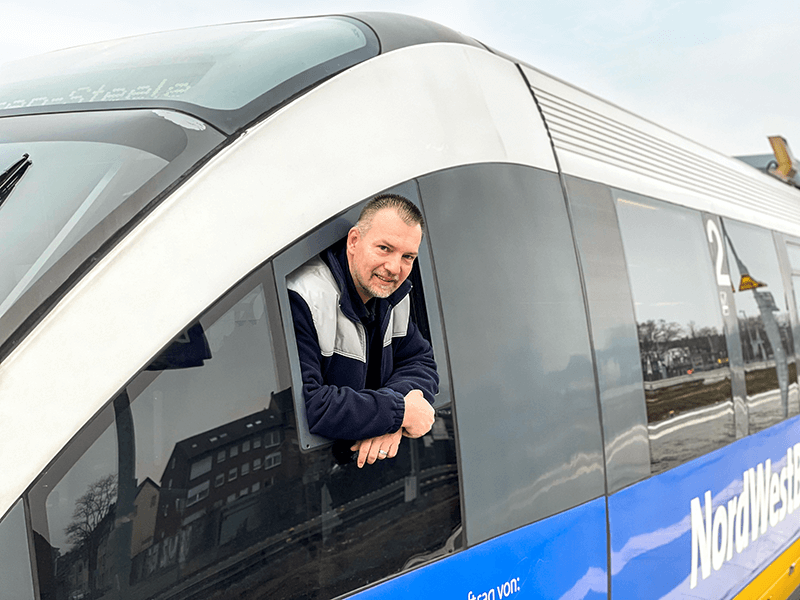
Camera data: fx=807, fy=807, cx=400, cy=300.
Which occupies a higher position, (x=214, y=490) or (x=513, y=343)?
(x=513, y=343)

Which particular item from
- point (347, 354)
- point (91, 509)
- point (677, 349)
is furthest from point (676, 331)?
point (91, 509)

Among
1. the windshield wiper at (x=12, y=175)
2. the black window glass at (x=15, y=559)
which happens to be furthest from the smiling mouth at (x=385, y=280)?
the black window glass at (x=15, y=559)

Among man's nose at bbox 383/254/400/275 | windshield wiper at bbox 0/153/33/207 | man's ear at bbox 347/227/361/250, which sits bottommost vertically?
man's nose at bbox 383/254/400/275

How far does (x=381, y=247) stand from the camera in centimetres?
222

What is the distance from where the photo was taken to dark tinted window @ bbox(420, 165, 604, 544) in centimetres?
254

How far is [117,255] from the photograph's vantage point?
174cm

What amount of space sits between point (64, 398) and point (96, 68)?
A: 1.32 m

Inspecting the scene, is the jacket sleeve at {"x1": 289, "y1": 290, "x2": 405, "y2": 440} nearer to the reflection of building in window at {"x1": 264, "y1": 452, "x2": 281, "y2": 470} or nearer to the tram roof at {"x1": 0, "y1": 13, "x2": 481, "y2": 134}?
the reflection of building in window at {"x1": 264, "y1": 452, "x2": 281, "y2": 470}

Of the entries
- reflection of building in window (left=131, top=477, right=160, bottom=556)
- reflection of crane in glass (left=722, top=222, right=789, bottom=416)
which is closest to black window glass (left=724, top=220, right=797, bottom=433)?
reflection of crane in glass (left=722, top=222, right=789, bottom=416)

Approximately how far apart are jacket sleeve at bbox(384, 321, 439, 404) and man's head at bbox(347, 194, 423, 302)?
18 cm

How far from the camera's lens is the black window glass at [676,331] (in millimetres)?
3666

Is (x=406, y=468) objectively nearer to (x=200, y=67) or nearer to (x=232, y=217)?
(x=232, y=217)

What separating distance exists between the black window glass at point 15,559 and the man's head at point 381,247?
1031 mm

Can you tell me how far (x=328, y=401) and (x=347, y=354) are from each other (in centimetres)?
18
